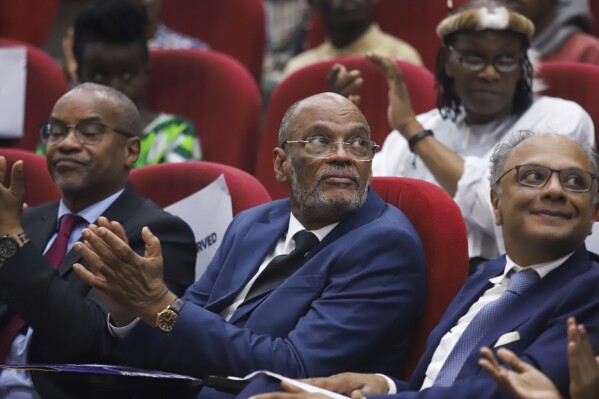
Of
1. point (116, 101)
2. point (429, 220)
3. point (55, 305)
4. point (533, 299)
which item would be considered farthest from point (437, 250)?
point (116, 101)

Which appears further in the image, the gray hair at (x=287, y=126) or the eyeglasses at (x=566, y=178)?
the gray hair at (x=287, y=126)

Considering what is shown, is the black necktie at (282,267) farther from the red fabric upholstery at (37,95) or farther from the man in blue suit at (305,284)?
the red fabric upholstery at (37,95)

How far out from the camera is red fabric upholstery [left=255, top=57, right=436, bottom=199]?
139 inches

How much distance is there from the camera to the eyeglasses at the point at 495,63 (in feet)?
10.2

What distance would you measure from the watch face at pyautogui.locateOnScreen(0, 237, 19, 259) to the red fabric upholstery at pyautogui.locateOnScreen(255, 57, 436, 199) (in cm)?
111

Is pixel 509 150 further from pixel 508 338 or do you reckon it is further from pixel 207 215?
pixel 207 215

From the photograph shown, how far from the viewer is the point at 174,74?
3957mm

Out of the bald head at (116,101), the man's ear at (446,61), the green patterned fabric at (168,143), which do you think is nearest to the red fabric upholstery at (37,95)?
the green patterned fabric at (168,143)

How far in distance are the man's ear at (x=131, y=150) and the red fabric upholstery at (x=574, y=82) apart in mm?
1188

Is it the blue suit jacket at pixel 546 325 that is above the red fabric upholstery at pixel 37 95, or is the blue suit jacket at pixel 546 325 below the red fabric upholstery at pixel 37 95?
above

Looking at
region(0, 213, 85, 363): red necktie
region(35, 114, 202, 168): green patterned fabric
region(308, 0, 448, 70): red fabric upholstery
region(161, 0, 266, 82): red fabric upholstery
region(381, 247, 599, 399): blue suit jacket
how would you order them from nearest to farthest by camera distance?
region(381, 247, 599, 399): blue suit jacket, region(0, 213, 85, 363): red necktie, region(35, 114, 202, 168): green patterned fabric, region(308, 0, 448, 70): red fabric upholstery, region(161, 0, 266, 82): red fabric upholstery

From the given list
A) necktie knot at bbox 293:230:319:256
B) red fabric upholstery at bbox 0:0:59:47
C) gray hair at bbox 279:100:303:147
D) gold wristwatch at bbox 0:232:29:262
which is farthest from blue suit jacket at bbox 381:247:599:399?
red fabric upholstery at bbox 0:0:59:47

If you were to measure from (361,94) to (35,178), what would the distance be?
1.02 m

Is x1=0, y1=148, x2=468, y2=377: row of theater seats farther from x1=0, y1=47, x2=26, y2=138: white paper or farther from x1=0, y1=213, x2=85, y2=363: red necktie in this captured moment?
x1=0, y1=47, x2=26, y2=138: white paper
